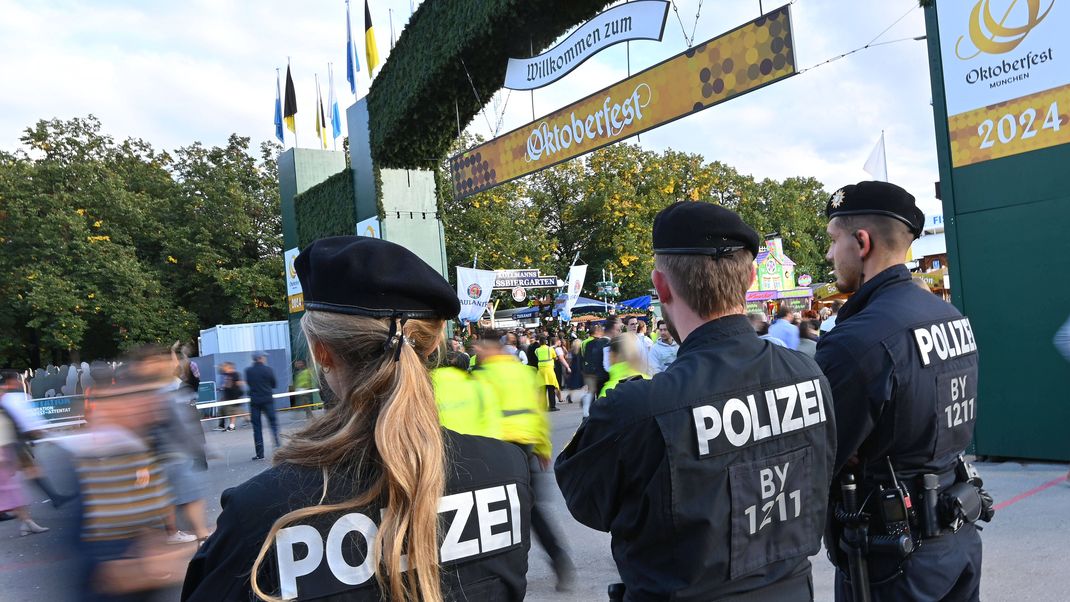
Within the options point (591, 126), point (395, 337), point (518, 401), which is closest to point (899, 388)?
point (395, 337)

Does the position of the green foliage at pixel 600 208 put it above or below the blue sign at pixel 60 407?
above

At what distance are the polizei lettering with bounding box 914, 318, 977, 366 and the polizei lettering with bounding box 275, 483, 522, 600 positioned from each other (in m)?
1.71

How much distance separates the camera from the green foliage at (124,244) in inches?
1256

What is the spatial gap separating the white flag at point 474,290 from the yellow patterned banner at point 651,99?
4630 millimetres

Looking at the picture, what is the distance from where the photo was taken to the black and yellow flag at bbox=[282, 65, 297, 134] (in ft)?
67.3

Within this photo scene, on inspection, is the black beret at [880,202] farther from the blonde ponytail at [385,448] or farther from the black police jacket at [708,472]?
the blonde ponytail at [385,448]

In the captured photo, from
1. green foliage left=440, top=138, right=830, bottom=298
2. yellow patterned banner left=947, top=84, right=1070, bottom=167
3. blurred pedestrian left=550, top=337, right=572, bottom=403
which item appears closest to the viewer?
yellow patterned banner left=947, top=84, right=1070, bottom=167

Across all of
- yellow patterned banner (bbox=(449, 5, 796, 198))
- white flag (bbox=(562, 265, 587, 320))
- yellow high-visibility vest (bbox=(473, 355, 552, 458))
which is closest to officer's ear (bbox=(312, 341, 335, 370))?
yellow high-visibility vest (bbox=(473, 355, 552, 458))

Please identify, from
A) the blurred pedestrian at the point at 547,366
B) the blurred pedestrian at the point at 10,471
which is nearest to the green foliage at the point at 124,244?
the blurred pedestrian at the point at 547,366

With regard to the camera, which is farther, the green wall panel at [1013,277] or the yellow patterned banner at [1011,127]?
the green wall panel at [1013,277]

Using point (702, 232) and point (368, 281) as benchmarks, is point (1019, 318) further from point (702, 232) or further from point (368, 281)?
point (368, 281)

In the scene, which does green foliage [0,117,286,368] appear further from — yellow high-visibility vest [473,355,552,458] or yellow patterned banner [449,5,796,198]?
yellow high-visibility vest [473,355,552,458]

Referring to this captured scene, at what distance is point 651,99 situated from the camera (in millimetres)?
10258

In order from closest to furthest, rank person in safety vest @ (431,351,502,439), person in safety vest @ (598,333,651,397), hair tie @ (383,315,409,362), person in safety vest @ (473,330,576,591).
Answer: hair tie @ (383,315,409,362), person in safety vest @ (431,351,502,439), person in safety vest @ (473,330,576,591), person in safety vest @ (598,333,651,397)
